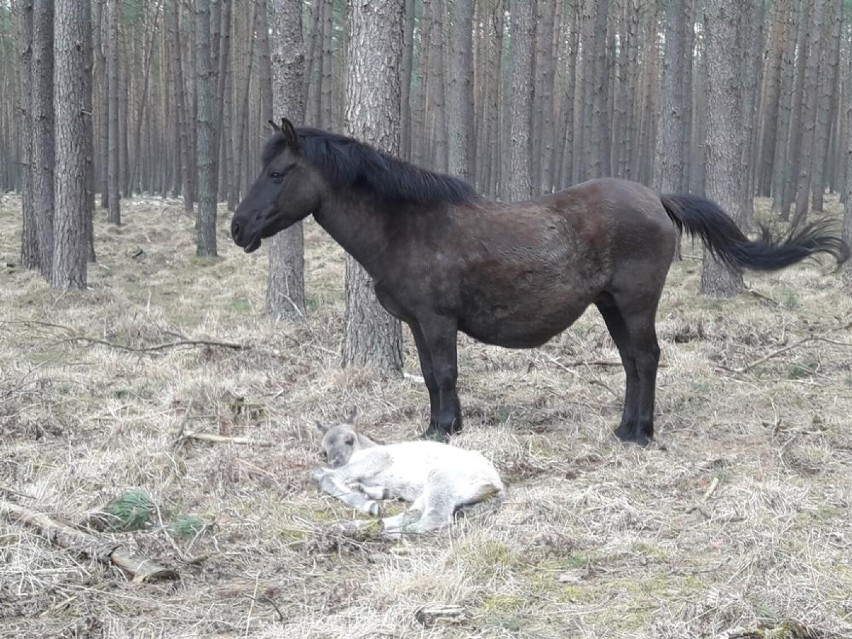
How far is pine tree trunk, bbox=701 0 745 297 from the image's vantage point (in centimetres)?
1365

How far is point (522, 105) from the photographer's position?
620 inches

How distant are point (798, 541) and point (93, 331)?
8.71 meters

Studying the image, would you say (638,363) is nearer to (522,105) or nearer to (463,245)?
(463,245)

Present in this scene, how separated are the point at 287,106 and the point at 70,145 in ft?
14.5

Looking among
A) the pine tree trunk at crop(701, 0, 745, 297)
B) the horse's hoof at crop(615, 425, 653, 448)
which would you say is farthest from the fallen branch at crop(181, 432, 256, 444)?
the pine tree trunk at crop(701, 0, 745, 297)

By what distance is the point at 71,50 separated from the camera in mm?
13422

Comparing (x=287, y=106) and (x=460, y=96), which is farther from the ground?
(x=460, y=96)

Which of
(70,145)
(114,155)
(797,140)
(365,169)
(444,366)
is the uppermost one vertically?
(797,140)

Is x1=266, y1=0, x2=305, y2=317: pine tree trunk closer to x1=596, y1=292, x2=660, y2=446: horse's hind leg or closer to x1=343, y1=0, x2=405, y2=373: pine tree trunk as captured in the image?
x1=343, y1=0, x2=405, y2=373: pine tree trunk

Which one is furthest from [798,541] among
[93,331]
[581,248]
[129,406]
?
[93,331]

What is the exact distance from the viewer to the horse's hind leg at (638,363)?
6.78 m

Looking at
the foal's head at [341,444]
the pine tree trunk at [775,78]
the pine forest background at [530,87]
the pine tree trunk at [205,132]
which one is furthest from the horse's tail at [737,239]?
the pine tree trunk at [775,78]

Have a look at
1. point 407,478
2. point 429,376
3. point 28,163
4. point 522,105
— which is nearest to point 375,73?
point 429,376

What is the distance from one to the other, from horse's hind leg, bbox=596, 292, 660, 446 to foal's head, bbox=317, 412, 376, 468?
84.5 inches
